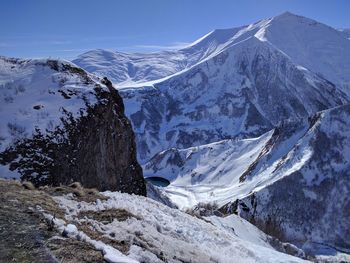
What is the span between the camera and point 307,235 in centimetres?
11438

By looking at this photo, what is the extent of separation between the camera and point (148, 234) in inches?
645

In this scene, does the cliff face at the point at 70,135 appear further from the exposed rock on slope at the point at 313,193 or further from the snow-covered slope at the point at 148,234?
the exposed rock on slope at the point at 313,193

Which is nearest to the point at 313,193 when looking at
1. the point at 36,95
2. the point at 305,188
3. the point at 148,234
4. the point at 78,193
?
the point at 305,188

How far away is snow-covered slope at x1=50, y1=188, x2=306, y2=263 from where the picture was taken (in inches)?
562

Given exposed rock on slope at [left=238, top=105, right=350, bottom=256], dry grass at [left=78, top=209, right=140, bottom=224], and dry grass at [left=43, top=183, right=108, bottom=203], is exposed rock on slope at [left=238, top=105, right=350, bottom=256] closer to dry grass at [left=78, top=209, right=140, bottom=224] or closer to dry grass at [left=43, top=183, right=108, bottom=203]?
dry grass at [left=43, top=183, right=108, bottom=203]

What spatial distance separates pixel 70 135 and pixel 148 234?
2756cm

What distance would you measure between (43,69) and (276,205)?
88.0 meters

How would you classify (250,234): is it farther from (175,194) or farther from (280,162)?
(175,194)

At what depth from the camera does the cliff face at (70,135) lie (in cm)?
3812

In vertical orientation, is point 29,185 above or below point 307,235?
above

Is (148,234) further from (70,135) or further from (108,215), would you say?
(70,135)

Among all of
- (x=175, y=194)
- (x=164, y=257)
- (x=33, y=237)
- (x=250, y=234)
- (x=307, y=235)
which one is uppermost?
(x=33, y=237)

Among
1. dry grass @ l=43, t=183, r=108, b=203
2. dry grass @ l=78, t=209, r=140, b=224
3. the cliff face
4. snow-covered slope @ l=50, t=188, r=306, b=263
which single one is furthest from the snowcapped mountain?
dry grass @ l=78, t=209, r=140, b=224

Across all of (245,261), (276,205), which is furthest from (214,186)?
(245,261)
